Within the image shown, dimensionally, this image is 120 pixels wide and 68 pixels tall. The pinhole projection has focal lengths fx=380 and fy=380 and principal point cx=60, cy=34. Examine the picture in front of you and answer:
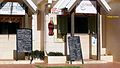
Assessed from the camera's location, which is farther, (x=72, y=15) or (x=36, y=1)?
(x=36, y=1)

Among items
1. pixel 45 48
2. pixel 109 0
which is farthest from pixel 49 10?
pixel 109 0

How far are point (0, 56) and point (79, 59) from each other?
4.74 m

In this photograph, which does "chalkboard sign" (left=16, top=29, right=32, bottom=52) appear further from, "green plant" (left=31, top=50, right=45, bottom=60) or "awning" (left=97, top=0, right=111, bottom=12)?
"awning" (left=97, top=0, right=111, bottom=12)

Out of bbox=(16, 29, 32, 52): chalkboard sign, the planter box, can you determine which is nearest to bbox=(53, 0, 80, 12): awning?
bbox=(16, 29, 32, 52): chalkboard sign

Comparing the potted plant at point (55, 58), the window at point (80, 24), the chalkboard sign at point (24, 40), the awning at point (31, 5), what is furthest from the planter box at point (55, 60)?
the awning at point (31, 5)

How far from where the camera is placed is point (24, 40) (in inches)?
840

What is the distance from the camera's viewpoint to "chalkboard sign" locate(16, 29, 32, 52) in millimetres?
21156

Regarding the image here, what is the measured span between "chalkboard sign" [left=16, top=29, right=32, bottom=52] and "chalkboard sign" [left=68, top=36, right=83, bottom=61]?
7.44 ft

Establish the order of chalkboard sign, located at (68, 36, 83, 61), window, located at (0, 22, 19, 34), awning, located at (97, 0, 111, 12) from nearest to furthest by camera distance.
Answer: chalkboard sign, located at (68, 36, 83, 61), awning, located at (97, 0, 111, 12), window, located at (0, 22, 19, 34)

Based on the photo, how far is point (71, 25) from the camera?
22.0 meters

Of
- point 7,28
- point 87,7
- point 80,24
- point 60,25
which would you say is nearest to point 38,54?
point 60,25

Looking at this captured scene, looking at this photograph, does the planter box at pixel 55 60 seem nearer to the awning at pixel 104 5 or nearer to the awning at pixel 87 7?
the awning at pixel 87 7

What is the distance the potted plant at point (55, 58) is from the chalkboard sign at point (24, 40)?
3.76 ft

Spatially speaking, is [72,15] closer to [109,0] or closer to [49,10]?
[49,10]
